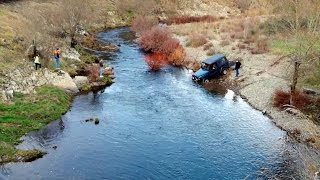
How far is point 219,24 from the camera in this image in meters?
77.4

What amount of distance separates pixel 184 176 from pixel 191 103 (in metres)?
14.8

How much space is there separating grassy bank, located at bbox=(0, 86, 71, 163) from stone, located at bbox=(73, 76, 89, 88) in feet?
11.3

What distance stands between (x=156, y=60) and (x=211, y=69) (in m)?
10.6

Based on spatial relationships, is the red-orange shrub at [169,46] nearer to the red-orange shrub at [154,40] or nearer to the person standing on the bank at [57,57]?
the red-orange shrub at [154,40]

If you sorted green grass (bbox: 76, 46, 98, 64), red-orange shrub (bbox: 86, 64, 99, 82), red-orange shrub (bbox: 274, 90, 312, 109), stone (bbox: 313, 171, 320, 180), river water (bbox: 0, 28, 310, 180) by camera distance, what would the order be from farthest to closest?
green grass (bbox: 76, 46, 98, 64), red-orange shrub (bbox: 86, 64, 99, 82), red-orange shrub (bbox: 274, 90, 312, 109), river water (bbox: 0, 28, 310, 180), stone (bbox: 313, 171, 320, 180)

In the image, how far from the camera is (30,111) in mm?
39031

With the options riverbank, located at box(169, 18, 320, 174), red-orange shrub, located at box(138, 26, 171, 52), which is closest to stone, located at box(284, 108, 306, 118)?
riverbank, located at box(169, 18, 320, 174)

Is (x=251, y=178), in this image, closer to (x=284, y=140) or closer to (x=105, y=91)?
(x=284, y=140)

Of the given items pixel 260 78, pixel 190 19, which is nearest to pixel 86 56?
pixel 260 78

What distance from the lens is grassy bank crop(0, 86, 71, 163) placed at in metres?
32.7

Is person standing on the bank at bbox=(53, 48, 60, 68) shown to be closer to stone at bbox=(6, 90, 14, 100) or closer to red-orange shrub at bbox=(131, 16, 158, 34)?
stone at bbox=(6, 90, 14, 100)

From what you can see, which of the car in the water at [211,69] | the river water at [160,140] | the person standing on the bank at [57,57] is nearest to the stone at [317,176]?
the river water at [160,140]

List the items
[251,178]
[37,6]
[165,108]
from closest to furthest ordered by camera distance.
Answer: [251,178]
[165,108]
[37,6]

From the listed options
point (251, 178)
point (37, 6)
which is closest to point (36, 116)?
point (251, 178)
